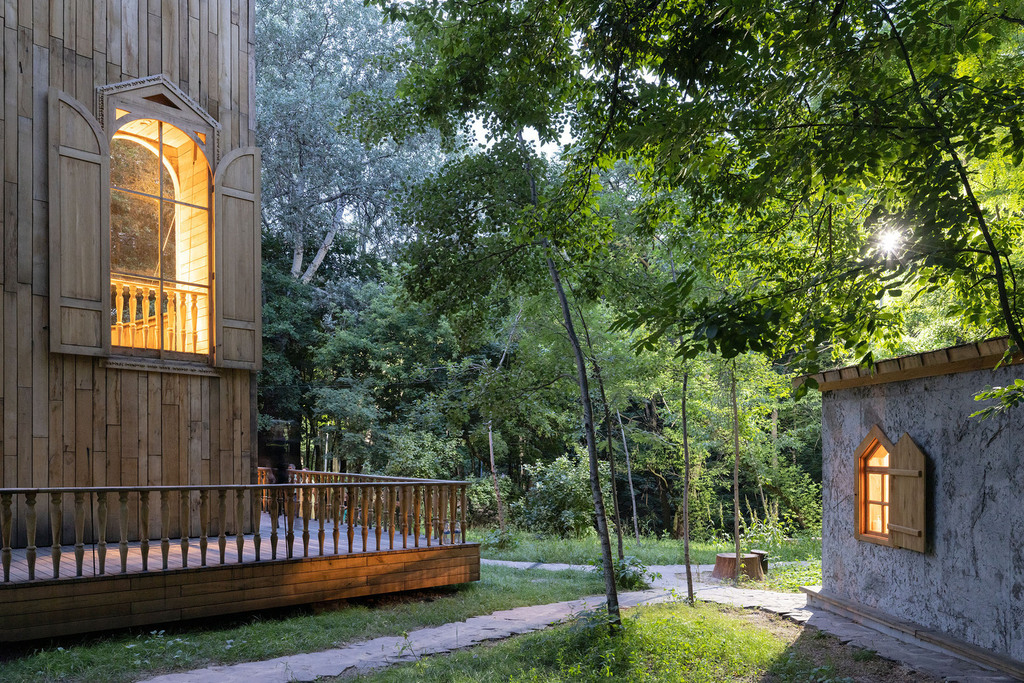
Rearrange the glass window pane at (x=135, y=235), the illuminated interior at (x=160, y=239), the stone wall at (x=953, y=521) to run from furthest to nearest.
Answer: the glass window pane at (x=135, y=235)
the illuminated interior at (x=160, y=239)
the stone wall at (x=953, y=521)

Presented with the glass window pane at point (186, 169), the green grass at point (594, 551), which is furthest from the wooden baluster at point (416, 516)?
the glass window pane at point (186, 169)

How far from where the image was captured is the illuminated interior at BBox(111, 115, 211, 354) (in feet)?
30.1

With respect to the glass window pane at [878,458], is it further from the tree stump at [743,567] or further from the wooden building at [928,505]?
the tree stump at [743,567]

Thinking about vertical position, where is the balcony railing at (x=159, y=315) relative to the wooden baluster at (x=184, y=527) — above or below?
above

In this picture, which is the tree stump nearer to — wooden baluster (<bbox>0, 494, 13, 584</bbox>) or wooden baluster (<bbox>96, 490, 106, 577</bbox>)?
wooden baluster (<bbox>96, 490, 106, 577</bbox>)

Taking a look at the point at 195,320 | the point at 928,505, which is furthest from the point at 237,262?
the point at 928,505

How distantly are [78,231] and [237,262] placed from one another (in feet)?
6.11

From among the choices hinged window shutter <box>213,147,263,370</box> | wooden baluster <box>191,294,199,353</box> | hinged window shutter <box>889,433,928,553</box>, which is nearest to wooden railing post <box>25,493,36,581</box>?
hinged window shutter <box>213,147,263,370</box>

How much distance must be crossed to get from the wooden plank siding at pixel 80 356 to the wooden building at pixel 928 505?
689cm

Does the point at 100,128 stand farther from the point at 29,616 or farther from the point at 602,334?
the point at 602,334

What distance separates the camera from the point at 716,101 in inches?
156

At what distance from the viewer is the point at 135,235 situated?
33.4ft

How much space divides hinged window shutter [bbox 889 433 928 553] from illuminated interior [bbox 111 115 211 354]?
7.67 meters

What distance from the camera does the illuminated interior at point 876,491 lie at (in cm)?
811
